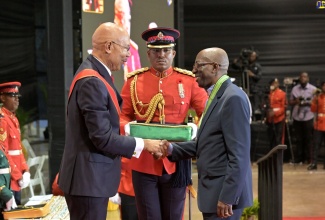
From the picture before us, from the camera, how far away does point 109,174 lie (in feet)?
8.77

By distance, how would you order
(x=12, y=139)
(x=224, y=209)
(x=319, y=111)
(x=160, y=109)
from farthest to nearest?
1. (x=319, y=111)
2. (x=12, y=139)
3. (x=160, y=109)
4. (x=224, y=209)

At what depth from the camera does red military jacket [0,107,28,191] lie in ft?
16.3

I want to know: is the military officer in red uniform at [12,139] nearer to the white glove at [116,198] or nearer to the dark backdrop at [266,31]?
the white glove at [116,198]

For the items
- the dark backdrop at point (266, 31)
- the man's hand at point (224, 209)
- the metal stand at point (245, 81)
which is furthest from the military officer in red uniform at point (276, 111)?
the man's hand at point (224, 209)

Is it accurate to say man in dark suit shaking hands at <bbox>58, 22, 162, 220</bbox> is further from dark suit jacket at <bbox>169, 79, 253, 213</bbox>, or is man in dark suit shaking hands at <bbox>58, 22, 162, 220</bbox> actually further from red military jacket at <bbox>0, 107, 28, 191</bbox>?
red military jacket at <bbox>0, 107, 28, 191</bbox>

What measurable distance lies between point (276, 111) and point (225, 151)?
7.04 m

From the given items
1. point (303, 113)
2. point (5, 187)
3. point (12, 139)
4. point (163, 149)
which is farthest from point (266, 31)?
point (163, 149)

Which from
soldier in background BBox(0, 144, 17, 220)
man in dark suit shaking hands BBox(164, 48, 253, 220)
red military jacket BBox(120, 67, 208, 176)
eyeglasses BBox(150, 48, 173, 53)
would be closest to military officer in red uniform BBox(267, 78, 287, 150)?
soldier in background BBox(0, 144, 17, 220)

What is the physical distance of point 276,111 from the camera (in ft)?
31.4

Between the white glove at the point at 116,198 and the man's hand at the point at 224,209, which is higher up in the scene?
the man's hand at the point at 224,209

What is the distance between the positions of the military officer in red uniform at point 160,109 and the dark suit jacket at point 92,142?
2.09 ft

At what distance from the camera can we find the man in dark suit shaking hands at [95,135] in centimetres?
255

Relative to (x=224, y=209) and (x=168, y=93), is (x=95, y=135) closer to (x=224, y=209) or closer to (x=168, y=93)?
(x=224, y=209)

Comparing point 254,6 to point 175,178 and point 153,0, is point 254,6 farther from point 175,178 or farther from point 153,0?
point 175,178
